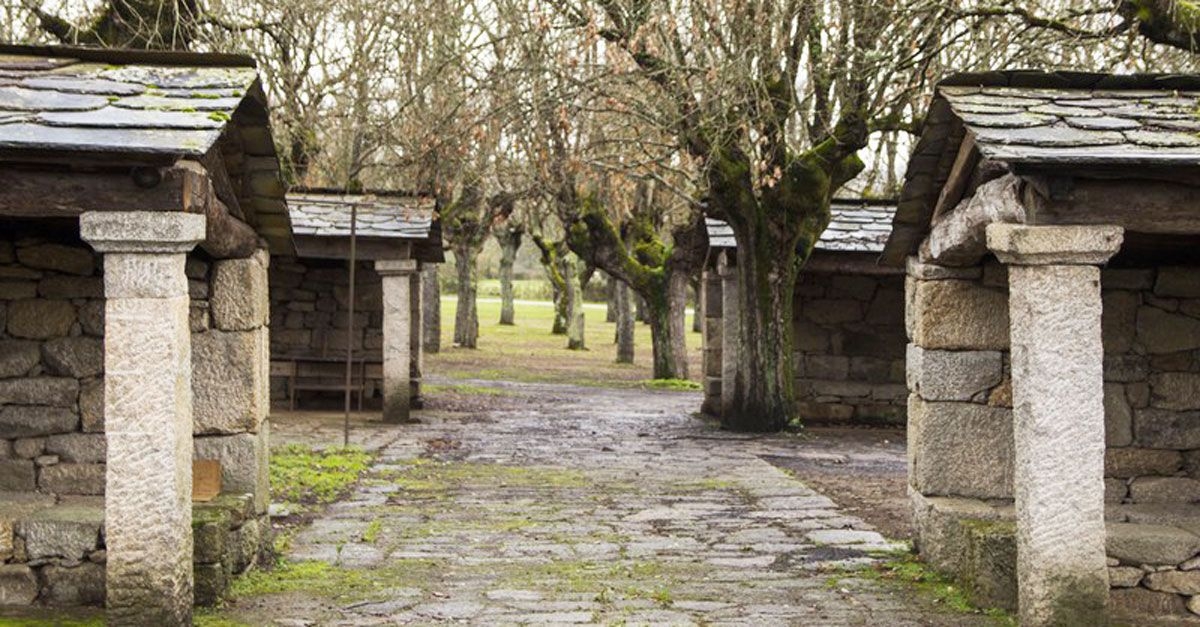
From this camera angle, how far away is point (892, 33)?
43.9 feet

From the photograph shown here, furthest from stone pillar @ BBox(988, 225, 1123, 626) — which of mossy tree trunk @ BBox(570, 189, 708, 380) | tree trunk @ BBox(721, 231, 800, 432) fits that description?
mossy tree trunk @ BBox(570, 189, 708, 380)

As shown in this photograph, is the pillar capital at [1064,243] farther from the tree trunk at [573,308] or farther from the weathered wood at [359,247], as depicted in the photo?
the tree trunk at [573,308]

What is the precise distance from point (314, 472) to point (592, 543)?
4002mm

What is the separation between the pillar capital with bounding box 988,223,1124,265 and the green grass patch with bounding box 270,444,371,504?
618 cm

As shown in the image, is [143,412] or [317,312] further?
[317,312]

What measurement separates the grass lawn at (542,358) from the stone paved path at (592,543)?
38.0ft

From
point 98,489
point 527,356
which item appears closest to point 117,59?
point 98,489

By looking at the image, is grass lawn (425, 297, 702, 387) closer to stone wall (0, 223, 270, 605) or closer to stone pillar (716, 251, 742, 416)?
stone pillar (716, 251, 742, 416)

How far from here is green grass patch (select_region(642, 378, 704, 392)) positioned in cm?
2452

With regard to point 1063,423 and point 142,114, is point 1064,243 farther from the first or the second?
point 142,114

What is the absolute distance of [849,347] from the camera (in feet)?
56.6

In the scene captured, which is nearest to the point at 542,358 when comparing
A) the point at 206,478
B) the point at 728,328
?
the point at 728,328

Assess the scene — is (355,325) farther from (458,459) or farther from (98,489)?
(98,489)

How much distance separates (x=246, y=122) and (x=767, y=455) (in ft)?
26.0
